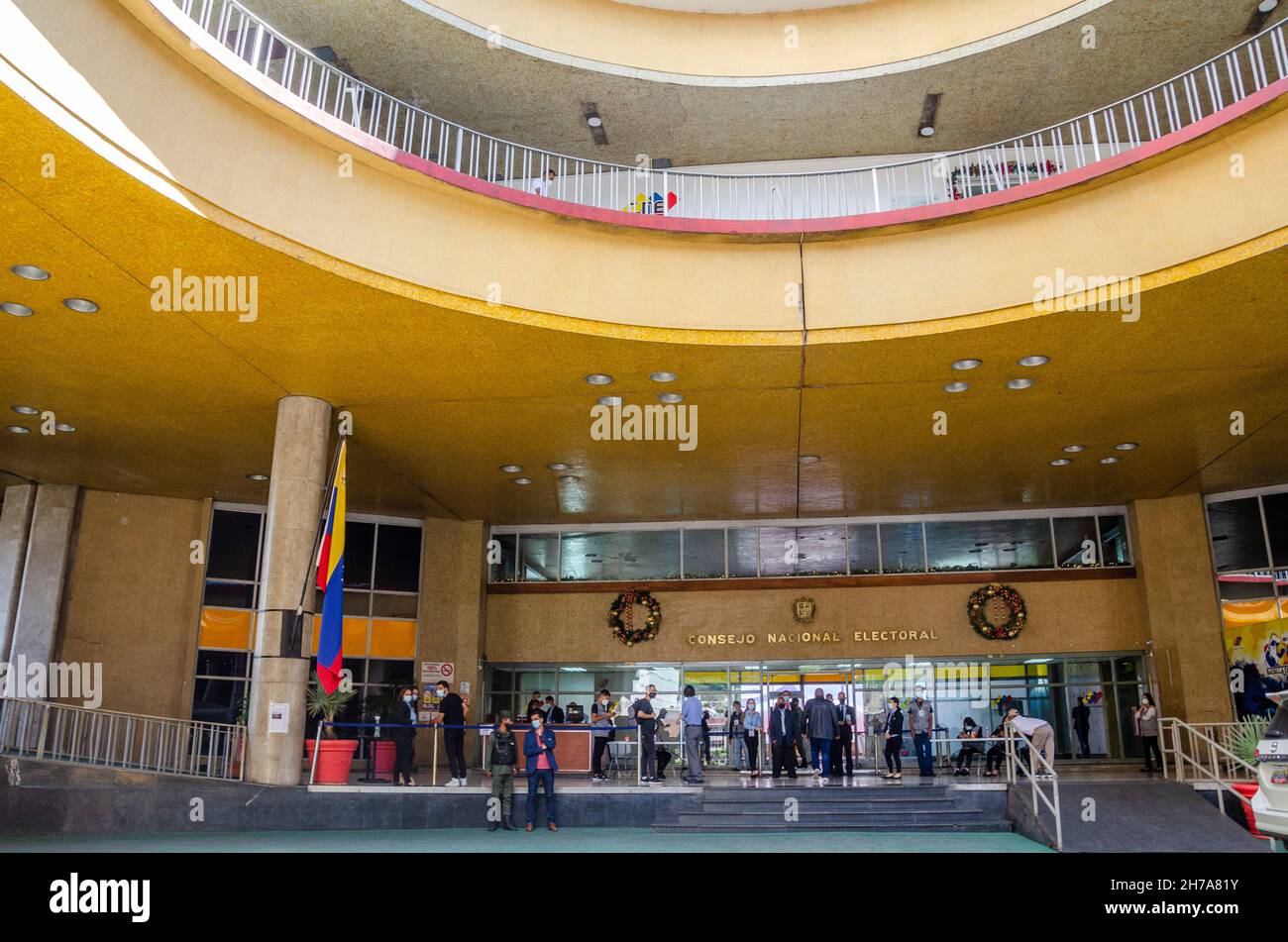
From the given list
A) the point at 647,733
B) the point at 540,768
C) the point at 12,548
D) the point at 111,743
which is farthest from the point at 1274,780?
the point at 12,548

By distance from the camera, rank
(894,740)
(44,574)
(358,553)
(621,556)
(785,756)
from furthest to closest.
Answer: (621,556) → (358,553) → (44,574) → (785,756) → (894,740)

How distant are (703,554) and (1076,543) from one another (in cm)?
900

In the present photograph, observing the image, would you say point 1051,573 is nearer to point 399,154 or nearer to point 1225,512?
point 1225,512

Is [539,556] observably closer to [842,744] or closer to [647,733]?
[647,733]

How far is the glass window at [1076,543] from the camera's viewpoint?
23578 millimetres

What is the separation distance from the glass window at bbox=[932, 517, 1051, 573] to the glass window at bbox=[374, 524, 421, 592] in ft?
41.9

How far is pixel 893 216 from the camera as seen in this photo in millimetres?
13359

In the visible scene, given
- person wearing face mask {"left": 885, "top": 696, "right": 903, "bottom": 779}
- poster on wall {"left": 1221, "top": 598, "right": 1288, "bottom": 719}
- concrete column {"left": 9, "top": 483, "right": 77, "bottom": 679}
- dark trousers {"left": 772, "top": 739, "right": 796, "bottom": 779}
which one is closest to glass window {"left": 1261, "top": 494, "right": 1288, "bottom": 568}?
poster on wall {"left": 1221, "top": 598, "right": 1288, "bottom": 719}

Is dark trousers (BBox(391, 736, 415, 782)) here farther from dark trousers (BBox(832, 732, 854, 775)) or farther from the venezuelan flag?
dark trousers (BBox(832, 732, 854, 775))

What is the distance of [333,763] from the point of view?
50.2 ft

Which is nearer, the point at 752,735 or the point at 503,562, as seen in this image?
the point at 752,735
